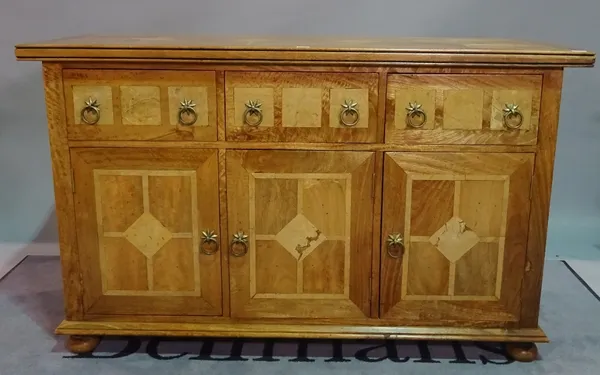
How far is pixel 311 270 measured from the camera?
174 cm

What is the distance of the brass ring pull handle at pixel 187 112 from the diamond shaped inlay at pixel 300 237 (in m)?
0.35

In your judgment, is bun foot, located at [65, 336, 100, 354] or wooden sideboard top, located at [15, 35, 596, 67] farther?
bun foot, located at [65, 336, 100, 354]

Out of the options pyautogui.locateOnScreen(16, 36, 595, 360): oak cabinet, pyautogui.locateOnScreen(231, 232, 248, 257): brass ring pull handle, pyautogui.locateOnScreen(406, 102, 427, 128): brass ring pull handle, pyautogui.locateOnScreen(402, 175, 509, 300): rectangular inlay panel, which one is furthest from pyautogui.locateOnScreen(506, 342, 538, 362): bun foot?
pyautogui.locateOnScreen(231, 232, 248, 257): brass ring pull handle

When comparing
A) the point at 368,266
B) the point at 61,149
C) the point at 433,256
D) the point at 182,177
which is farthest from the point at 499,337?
the point at 61,149

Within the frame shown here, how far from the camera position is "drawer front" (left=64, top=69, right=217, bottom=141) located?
5.34 ft

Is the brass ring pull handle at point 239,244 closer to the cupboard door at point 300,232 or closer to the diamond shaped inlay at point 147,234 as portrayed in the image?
the cupboard door at point 300,232

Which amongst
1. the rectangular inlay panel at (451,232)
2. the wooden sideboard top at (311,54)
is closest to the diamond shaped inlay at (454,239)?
the rectangular inlay panel at (451,232)

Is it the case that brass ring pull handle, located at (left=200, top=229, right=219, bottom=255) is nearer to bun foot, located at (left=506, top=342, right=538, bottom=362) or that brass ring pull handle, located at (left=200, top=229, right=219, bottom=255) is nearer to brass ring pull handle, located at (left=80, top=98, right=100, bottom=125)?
brass ring pull handle, located at (left=80, top=98, right=100, bottom=125)

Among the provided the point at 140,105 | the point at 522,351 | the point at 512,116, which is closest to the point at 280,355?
the point at 522,351

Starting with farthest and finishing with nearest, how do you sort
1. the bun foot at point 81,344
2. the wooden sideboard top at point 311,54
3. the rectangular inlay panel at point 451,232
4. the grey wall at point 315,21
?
the grey wall at point 315,21, the bun foot at point 81,344, the rectangular inlay panel at point 451,232, the wooden sideboard top at point 311,54

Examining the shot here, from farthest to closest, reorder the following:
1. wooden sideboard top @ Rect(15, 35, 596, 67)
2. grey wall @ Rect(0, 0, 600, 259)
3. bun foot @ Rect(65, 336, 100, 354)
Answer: grey wall @ Rect(0, 0, 600, 259)
bun foot @ Rect(65, 336, 100, 354)
wooden sideboard top @ Rect(15, 35, 596, 67)

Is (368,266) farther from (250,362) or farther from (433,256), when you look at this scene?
(250,362)

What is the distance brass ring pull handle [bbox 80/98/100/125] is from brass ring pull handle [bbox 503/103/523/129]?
3.19 feet

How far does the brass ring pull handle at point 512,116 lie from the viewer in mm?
1621
